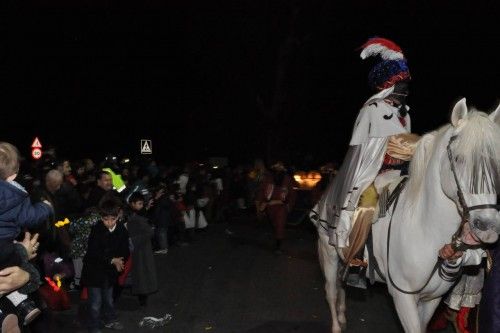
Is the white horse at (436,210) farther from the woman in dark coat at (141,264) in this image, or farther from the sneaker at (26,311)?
the woman in dark coat at (141,264)

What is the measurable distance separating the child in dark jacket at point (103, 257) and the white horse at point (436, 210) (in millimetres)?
3298

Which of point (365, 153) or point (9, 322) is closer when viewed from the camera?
point (9, 322)

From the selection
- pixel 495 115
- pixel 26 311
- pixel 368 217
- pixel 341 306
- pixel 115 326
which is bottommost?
pixel 115 326

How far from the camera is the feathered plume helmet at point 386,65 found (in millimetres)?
6160

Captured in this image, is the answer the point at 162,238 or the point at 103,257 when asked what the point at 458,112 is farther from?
the point at 162,238

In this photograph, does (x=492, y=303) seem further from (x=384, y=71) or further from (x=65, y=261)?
(x=65, y=261)

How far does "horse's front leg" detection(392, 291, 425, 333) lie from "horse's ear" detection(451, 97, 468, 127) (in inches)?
62.1

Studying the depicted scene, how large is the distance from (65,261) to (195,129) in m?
31.5

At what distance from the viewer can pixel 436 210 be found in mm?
4664

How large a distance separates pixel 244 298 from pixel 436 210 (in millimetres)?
4955

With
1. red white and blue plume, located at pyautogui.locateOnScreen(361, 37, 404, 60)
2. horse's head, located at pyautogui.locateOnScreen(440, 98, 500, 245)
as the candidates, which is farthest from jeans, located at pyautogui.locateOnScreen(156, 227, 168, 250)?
horse's head, located at pyautogui.locateOnScreen(440, 98, 500, 245)

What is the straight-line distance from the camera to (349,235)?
5.82 metres

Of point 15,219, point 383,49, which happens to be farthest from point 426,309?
point 15,219


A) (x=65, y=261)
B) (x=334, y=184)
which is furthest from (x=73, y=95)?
(x=334, y=184)
